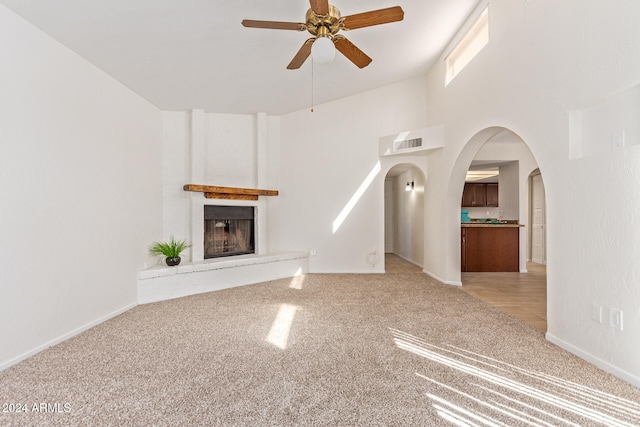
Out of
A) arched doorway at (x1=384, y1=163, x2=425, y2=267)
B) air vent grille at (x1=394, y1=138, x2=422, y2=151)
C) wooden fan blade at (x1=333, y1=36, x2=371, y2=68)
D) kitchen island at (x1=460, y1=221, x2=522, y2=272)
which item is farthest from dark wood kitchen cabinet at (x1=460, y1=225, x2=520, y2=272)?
wooden fan blade at (x1=333, y1=36, x2=371, y2=68)

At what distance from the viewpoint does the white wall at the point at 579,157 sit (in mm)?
1971

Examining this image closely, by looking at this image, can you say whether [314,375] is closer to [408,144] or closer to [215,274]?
[215,274]

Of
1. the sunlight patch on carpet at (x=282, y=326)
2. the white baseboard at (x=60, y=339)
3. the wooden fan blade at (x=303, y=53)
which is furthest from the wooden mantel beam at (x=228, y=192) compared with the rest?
the wooden fan blade at (x=303, y=53)

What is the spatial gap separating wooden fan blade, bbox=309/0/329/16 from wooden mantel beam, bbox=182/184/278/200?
308 centimetres

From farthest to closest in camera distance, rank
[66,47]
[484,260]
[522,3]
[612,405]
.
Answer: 1. [484,260]
2. [522,3]
3. [66,47]
4. [612,405]

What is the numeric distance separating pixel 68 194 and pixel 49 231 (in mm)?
373

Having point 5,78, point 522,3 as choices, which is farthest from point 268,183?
point 522,3

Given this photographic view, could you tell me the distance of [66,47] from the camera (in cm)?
276

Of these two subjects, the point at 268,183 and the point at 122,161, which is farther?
the point at 268,183

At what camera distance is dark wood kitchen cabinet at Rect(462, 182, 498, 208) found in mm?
9172

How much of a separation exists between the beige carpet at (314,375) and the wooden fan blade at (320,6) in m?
2.45

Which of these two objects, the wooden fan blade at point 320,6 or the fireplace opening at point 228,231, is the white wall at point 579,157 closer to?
the wooden fan blade at point 320,6

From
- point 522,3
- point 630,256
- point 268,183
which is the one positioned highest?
point 522,3

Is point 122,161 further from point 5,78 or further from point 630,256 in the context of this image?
point 630,256
